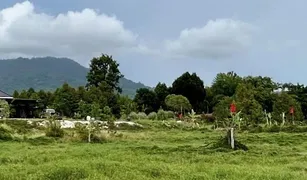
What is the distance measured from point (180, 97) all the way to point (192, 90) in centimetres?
1263

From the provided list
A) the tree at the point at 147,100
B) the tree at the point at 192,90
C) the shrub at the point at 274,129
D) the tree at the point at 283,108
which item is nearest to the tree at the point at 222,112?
the tree at the point at 283,108

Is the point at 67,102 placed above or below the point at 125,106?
above

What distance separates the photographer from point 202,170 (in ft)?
42.9

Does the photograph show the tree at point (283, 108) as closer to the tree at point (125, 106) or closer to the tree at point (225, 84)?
the tree at point (125, 106)

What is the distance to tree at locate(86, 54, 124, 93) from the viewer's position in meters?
73.1

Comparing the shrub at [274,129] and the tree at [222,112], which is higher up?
the tree at [222,112]

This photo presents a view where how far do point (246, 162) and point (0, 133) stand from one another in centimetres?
1592

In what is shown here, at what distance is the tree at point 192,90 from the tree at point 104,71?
10129 mm

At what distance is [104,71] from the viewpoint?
7362 cm

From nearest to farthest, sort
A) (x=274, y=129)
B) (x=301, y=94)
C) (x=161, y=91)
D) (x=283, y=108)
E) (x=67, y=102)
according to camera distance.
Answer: (x=274, y=129) < (x=283, y=108) < (x=67, y=102) < (x=301, y=94) < (x=161, y=91)

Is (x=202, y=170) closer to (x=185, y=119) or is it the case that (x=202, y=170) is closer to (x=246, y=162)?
(x=246, y=162)

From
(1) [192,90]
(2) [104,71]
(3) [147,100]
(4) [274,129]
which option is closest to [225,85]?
(1) [192,90]

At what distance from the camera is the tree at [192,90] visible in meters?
75.4

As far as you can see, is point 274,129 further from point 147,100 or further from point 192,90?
point 192,90
